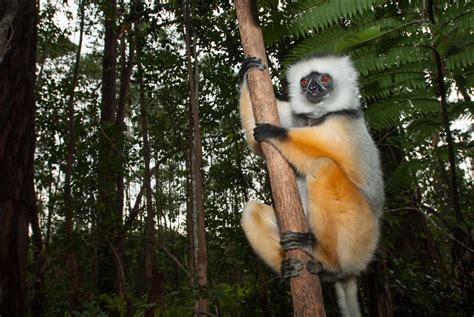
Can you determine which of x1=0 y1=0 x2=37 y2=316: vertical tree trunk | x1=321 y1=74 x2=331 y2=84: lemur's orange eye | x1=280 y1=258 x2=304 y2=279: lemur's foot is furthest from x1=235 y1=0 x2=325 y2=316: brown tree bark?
x1=0 y1=0 x2=37 y2=316: vertical tree trunk

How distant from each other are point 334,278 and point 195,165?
2717mm

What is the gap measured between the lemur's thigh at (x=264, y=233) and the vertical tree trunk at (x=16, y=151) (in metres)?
2.03

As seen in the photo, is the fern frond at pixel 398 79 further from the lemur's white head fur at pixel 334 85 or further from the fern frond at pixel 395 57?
the lemur's white head fur at pixel 334 85

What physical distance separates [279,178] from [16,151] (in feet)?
9.39

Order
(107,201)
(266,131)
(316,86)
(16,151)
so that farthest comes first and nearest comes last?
(107,201) < (16,151) < (316,86) < (266,131)

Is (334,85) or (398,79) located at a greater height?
(334,85)

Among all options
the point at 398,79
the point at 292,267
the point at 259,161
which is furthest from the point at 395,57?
the point at 259,161

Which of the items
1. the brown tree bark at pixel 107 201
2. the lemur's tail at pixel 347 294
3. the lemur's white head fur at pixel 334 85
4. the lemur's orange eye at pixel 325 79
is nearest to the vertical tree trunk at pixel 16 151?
the lemur's white head fur at pixel 334 85

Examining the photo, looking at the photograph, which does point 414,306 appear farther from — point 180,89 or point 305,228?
point 180,89

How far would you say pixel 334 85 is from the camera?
9.98 ft

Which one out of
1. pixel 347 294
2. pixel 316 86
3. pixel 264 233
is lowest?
pixel 347 294

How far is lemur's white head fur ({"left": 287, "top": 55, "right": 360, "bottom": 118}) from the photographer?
9.74 ft

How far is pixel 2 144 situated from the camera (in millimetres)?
3498

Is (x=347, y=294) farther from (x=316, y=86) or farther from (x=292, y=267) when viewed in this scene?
(x=316, y=86)
